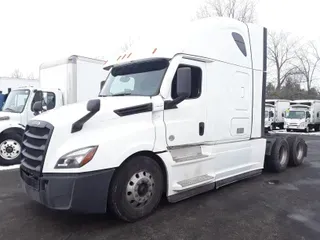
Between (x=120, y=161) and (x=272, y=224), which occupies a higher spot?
(x=120, y=161)

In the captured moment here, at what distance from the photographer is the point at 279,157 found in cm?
789

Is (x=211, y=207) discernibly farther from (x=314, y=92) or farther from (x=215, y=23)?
(x=314, y=92)

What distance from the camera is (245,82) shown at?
21.3ft

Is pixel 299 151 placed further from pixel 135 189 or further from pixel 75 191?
pixel 75 191

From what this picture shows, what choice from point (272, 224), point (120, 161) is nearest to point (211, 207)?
point (272, 224)

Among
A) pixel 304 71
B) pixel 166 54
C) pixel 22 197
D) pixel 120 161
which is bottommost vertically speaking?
pixel 22 197

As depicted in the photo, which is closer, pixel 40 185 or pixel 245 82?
pixel 40 185

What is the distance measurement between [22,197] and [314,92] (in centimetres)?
5462

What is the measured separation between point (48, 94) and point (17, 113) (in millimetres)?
1128

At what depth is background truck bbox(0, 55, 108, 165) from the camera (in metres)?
8.99

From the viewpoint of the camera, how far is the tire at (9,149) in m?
8.87

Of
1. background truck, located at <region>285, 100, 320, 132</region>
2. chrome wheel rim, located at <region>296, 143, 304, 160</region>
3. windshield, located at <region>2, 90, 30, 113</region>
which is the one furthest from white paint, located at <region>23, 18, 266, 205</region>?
background truck, located at <region>285, 100, 320, 132</region>

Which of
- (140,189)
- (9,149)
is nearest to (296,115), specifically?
(9,149)

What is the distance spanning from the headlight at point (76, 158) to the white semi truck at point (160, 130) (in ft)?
0.04
